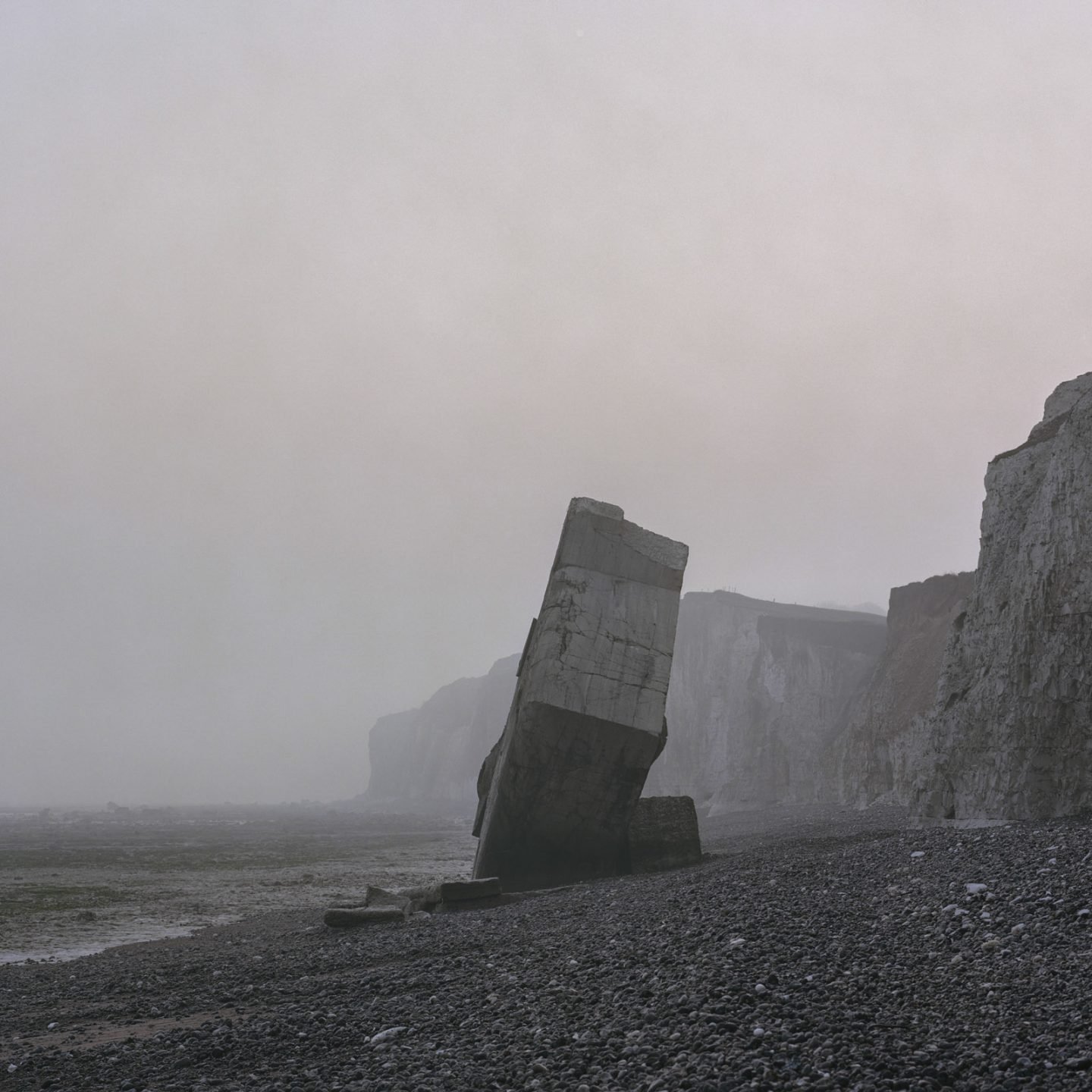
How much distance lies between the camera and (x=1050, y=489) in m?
12.6

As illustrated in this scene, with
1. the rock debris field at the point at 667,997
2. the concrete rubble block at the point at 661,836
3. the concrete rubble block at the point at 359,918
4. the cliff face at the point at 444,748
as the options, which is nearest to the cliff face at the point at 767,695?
the cliff face at the point at 444,748

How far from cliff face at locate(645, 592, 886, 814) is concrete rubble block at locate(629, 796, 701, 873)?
3292 centimetres

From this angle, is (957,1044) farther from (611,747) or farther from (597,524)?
(597,524)

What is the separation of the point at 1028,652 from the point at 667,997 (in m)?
9.27

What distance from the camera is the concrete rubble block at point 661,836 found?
1373 cm

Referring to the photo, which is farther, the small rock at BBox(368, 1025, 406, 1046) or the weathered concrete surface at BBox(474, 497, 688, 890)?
the weathered concrete surface at BBox(474, 497, 688, 890)

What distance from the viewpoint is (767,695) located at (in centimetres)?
5262

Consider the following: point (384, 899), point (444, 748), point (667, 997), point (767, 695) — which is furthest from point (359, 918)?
point (444, 748)

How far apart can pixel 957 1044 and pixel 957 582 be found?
139 feet

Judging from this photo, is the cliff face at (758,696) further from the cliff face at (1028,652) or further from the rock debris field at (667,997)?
the rock debris field at (667,997)

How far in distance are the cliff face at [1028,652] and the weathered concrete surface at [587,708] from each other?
14.7 feet

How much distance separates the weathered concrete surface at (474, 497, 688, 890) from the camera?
13.1 meters

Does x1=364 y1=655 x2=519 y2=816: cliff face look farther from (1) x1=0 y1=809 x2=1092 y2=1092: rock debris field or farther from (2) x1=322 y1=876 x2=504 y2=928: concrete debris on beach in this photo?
(1) x1=0 y1=809 x2=1092 y2=1092: rock debris field

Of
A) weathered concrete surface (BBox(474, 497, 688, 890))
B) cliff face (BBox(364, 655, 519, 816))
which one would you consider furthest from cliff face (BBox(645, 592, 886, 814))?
weathered concrete surface (BBox(474, 497, 688, 890))
